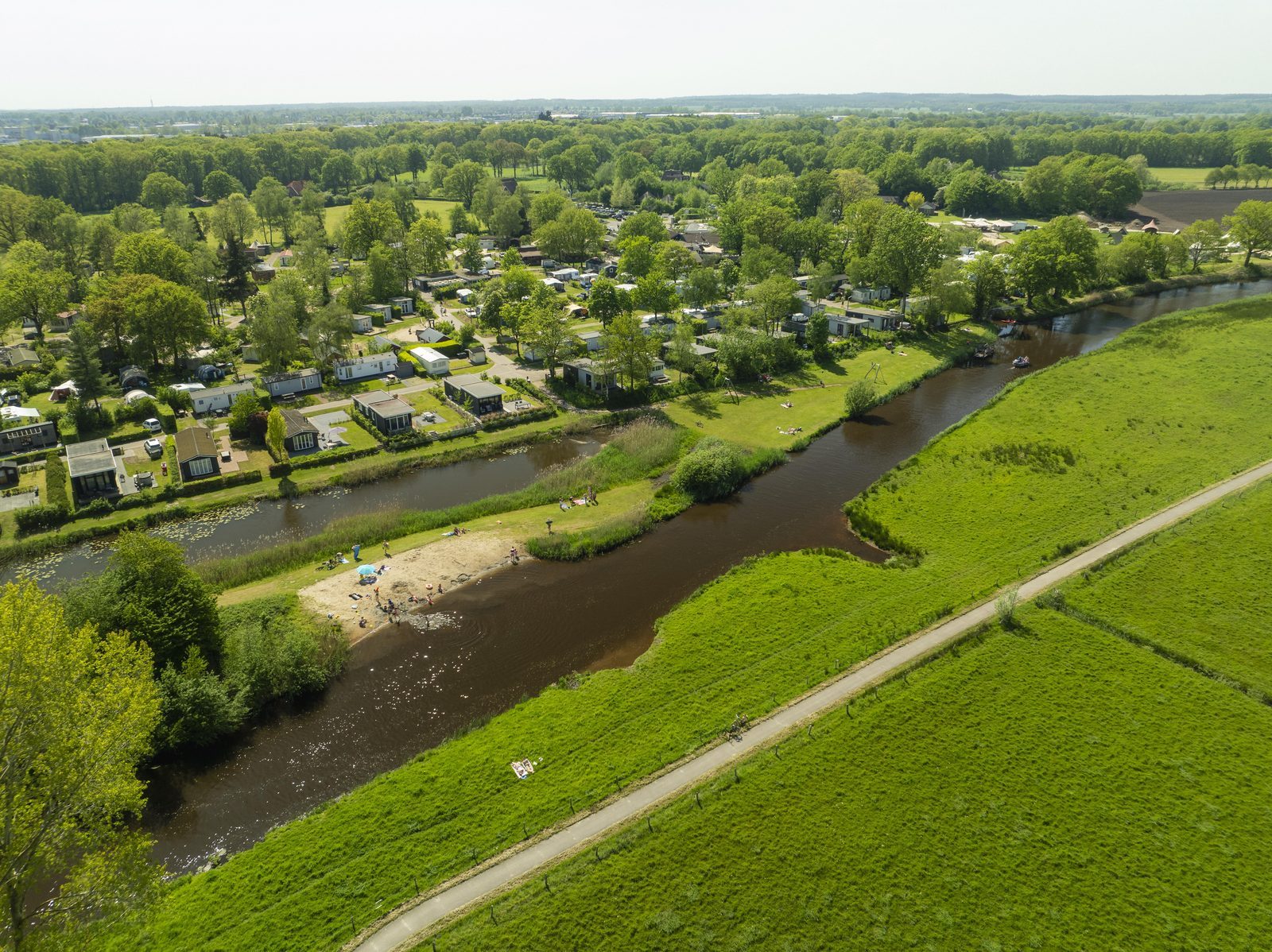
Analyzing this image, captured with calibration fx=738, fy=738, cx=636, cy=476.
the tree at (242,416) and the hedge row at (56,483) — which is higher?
the tree at (242,416)

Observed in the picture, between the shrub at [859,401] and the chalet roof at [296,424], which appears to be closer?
the chalet roof at [296,424]

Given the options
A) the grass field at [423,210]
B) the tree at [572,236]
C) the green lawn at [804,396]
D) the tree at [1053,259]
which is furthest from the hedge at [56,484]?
the tree at [1053,259]

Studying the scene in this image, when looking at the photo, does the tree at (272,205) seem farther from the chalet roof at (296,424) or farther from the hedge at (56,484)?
the hedge at (56,484)

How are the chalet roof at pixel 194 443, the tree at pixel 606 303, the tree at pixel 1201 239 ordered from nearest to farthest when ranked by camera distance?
the chalet roof at pixel 194 443, the tree at pixel 606 303, the tree at pixel 1201 239

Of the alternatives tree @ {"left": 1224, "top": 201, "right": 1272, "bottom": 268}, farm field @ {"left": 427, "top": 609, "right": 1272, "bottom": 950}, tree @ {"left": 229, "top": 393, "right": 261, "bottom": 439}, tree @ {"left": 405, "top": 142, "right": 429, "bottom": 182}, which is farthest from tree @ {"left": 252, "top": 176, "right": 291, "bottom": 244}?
tree @ {"left": 1224, "top": 201, "right": 1272, "bottom": 268}

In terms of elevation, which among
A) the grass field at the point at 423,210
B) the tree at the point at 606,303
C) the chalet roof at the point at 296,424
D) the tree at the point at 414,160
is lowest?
the chalet roof at the point at 296,424

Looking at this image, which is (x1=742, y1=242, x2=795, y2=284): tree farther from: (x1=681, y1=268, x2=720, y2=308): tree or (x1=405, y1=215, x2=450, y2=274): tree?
(x1=405, y1=215, x2=450, y2=274): tree

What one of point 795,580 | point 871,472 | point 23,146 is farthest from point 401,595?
point 23,146
